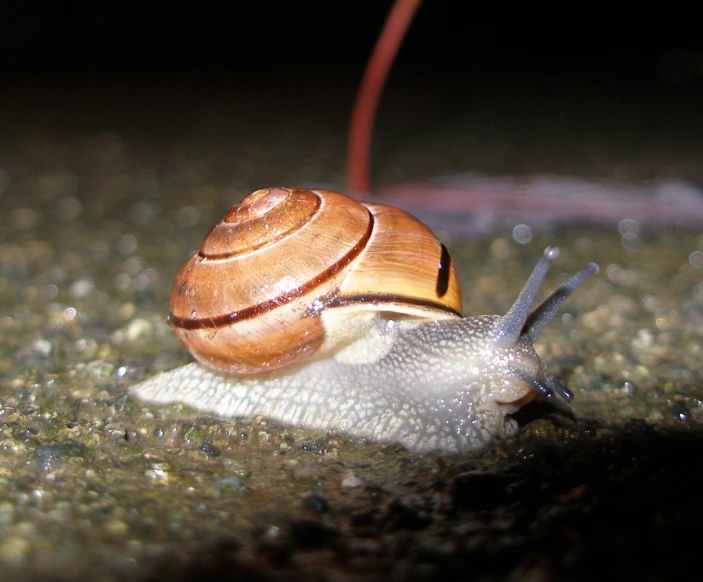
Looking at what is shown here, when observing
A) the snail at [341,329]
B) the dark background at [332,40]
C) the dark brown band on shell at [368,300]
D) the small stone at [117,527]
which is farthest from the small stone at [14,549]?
the dark background at [332,40]

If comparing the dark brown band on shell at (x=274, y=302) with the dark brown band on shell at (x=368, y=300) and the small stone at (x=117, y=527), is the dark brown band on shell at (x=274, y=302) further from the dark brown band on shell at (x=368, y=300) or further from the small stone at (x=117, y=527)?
the small stone at (x=117, y=527)

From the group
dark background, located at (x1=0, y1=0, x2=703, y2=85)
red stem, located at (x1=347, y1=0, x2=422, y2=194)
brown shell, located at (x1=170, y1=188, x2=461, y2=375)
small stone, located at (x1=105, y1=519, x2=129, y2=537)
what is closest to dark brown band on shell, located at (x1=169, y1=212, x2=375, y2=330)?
brown shell, located at (x1=170, y1=188, x2=461, y2=375)

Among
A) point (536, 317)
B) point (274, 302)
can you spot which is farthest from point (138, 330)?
point (536, 317)

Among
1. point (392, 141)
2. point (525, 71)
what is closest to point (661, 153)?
point (392, 141)

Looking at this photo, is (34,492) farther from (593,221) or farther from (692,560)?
(593,221)

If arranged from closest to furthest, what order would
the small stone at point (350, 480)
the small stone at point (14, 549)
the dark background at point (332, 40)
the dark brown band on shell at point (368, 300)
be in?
the small stone at point (14, 549) → the small stone at point (350, 480) → the dark brown band on shell at point (368, 300) → the dark background at point (332, 40)

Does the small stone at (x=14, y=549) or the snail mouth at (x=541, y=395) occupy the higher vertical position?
the snail mouth at (x=541, y=395)

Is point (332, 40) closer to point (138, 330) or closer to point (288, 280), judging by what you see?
point (138, 330)

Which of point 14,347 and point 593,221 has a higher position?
point 593,221
